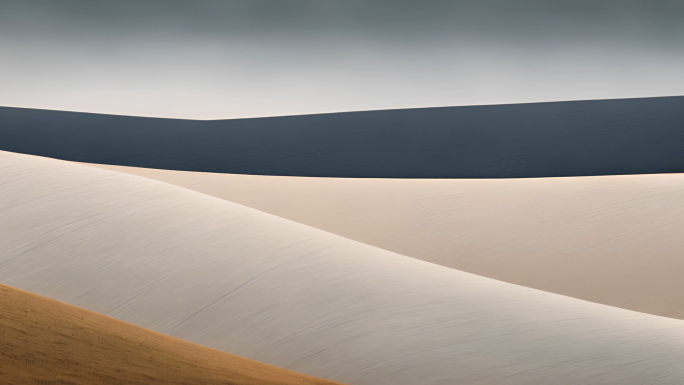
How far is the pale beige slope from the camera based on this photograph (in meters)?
4.07

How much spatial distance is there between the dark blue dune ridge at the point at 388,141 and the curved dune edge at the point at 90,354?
6.34 meters

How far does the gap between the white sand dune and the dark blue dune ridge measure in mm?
4660

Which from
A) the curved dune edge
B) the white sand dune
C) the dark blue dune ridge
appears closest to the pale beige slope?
the white sand dune

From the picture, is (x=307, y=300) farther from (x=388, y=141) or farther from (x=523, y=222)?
(x=388, y=141)

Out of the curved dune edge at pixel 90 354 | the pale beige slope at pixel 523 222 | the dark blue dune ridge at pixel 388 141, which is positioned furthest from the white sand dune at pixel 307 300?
the dark blue dune ridge at pixel 388 141

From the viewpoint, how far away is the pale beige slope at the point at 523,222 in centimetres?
407

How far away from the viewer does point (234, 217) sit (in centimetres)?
316

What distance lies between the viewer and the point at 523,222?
15.5ft

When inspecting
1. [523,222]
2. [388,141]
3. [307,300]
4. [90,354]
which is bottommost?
[90,354]

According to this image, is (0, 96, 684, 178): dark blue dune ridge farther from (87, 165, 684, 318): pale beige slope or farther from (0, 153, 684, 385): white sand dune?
(0, 153, 684, 385): white sand dune

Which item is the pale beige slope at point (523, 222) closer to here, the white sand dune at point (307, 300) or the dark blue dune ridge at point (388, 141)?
the white sand dune at point (307, 300)

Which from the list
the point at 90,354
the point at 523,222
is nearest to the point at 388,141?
the point at 523,222

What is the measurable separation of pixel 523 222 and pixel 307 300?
291 centimetres

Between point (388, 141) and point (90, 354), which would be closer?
point (90, 354)
